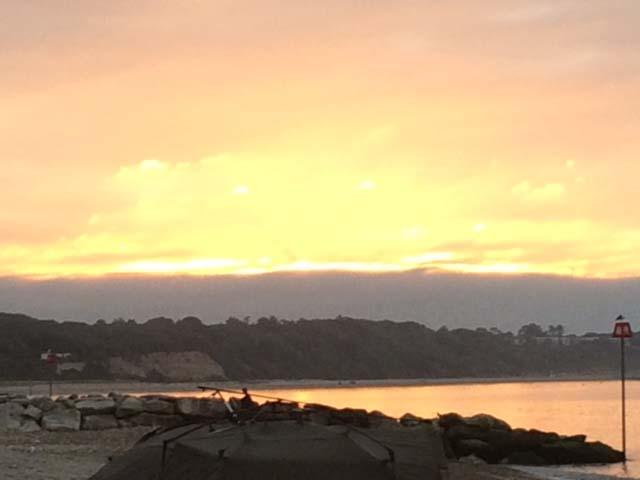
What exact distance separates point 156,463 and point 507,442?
19.6 metres

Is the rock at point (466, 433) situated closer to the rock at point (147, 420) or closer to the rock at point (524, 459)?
the rock at point (524, 459)

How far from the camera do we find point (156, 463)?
923 centimetres

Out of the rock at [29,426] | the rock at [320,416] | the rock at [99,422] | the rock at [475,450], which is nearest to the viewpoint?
the rock at [320,416]

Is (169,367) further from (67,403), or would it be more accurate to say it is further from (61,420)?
(61,420)

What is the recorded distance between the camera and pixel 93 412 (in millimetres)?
25250

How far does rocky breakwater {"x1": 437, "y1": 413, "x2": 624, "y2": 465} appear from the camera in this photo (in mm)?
27031

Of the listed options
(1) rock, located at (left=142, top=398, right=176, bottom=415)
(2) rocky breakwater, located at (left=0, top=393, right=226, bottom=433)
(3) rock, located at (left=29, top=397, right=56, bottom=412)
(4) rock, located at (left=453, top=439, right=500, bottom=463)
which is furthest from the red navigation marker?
(3) rock, located at (left=29, top=397, right=56, bottom=412)

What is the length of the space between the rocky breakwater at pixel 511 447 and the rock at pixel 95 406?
23.9ft

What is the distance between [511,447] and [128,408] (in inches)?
347

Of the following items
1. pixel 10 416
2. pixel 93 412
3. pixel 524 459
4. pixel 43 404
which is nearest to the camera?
pixel 10 416

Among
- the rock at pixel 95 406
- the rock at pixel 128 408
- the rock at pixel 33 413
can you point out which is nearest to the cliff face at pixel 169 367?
the rock at pixel 95 406

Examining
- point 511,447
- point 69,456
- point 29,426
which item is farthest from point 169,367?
point 69,456

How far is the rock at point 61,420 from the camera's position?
24.6 metres

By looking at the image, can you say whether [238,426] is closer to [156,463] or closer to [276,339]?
[156,463]
